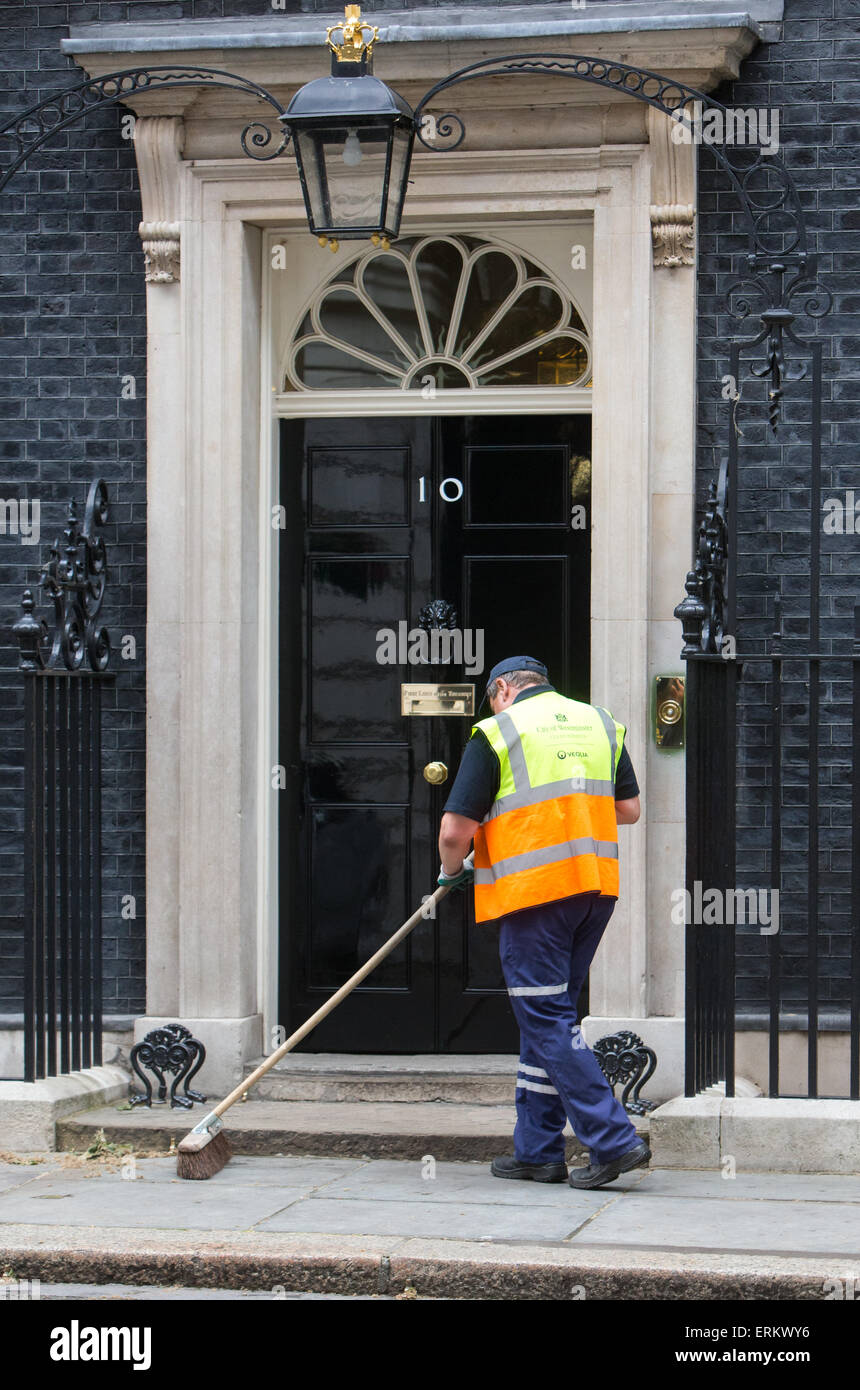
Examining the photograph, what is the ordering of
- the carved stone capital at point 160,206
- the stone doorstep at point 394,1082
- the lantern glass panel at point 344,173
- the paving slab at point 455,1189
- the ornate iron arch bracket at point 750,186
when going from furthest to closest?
the carved stone capital at point 160,206
the stone doorstep at point 394,1082
the ornate iron arch bracket at point 750,186
the lantern glass panel at point 344,173
the paving slab at point 455,1189

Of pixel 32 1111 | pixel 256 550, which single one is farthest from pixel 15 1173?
pixel 256 550

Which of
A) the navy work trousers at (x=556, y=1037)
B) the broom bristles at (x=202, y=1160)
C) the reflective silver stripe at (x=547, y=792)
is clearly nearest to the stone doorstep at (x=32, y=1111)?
the broom bristles at (x=202, y=1160)

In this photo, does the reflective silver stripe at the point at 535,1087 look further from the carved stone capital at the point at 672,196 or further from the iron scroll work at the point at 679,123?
the carved stone capital at the point at 672,196

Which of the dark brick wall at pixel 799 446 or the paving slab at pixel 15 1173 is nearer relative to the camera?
the paving slab at pixel 15 1173

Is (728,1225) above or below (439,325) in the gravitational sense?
below

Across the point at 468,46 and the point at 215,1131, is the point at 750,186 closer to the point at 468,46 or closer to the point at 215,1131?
the point at 468,46

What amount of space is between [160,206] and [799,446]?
9.46ft

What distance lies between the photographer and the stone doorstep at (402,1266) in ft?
18.1

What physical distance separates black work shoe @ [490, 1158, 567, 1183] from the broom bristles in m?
1.00

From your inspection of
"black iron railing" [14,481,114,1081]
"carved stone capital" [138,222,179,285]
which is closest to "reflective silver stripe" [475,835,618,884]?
"black iron railing" [14,481,114,1081]

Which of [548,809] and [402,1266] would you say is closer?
[402,1266]

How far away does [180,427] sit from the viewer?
328 inches

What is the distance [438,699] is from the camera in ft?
27.8

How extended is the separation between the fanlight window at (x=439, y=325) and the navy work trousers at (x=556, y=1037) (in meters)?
2.68
